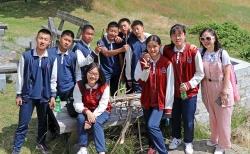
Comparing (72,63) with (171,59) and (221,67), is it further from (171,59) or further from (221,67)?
(221,67)

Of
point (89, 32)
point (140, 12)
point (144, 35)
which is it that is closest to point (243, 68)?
point (144, 35)

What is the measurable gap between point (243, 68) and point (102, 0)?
10648 mm

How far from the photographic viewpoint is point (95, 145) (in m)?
5.11

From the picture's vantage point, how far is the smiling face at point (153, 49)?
194 inches

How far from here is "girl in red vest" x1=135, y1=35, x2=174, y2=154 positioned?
4.98 metres

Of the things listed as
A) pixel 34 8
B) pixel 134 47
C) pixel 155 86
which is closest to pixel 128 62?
pixel 134 47

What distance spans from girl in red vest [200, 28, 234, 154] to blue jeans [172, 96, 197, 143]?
0.83 ft

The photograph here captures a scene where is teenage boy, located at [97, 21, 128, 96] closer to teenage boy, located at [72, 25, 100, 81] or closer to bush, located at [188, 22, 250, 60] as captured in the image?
teenage boy, located at [72, 25, 100, 81]

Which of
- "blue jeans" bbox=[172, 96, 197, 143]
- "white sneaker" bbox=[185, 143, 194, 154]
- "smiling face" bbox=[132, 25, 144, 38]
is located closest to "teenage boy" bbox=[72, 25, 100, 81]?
"smiling face" bbox=[132, 25, 144, 38]

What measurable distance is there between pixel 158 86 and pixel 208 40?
81cm

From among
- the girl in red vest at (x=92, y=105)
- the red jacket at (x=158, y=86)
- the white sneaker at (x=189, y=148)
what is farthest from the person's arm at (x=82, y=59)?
the white sneaker at (x=189, y=148)

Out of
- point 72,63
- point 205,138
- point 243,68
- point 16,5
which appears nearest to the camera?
point 72,63

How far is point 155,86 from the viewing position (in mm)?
5039

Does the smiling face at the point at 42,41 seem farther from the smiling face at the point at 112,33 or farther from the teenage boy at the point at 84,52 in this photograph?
the smiling face at the point at 112,33
